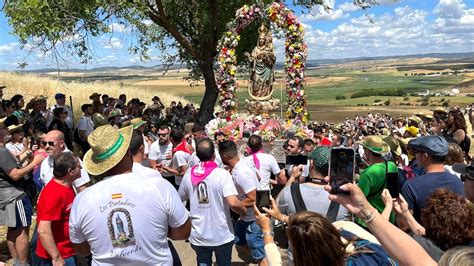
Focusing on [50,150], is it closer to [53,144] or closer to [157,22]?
[53,144]

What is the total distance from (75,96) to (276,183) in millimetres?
24076

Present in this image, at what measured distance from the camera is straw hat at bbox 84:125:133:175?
2982 mm

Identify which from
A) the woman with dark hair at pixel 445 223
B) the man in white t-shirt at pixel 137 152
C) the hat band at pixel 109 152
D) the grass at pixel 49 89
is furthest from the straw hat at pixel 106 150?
the grass at pixel 49 89

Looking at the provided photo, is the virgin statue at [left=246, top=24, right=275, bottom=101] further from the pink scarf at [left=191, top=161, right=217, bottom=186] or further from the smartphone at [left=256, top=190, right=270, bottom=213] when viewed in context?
the pink scarf at [left=191, top=161, right=217, bottom=186]

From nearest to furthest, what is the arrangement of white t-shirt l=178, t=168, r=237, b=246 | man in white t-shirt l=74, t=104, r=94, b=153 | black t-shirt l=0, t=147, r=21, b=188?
white t-shirt l=178, t=168, r=237, b=246, black t-shirt l=0, t=147, r=21, b=188, man in white t-shirt l=74, t=104, r=94, b=153

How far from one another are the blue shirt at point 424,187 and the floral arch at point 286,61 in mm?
9323

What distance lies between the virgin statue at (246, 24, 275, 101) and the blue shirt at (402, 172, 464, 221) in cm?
1002

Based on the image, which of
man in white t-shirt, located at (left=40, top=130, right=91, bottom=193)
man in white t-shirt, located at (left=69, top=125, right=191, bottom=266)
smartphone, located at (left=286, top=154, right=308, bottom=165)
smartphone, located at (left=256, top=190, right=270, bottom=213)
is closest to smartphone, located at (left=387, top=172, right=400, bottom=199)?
man in white t-shirt, located at (left=69, top=125, right=191, bottom=266)

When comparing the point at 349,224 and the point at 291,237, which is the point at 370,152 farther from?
the point at 291,237

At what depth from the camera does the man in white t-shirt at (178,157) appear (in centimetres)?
685

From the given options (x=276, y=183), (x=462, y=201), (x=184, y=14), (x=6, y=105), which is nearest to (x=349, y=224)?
(x=462, y=201)

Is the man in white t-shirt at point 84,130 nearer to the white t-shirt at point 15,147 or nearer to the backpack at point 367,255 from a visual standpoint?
the white t-shirt at point 15,147

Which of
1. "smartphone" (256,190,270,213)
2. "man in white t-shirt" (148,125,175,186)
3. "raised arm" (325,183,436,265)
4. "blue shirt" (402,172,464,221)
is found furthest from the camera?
"man in white t-shirt" (148,125,175,186)

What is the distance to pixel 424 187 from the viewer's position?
392 centimetres
